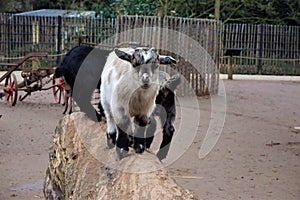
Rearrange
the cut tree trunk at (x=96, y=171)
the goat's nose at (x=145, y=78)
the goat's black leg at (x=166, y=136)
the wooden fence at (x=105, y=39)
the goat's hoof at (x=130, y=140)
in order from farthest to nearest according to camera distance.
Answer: the wooden fence at (x=105, y=39)
the goat's black leg at (x=166, y=136)
the goat's hoof at (x=130, y=140)
the goat's nose at (x=145, y=78)
the cut tree trunk at (x=96, y=171)

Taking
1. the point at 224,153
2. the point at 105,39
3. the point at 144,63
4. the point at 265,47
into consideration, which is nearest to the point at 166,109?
the point at 144,63

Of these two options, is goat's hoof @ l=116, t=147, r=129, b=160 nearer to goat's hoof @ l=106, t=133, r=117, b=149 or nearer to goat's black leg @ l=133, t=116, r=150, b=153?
goat's black leg @ l=133, t=116, r=150, b=153

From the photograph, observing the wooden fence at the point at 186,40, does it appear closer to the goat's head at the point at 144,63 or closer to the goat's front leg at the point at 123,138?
the goat's front leg at the point at 123,138

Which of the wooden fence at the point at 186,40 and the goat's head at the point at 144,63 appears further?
the wooden fence at the point at 186,40

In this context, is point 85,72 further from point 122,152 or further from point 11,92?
point 11,92

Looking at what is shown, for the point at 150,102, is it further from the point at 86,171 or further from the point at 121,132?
the point at 86,171

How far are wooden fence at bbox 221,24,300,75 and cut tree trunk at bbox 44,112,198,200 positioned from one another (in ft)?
58.2

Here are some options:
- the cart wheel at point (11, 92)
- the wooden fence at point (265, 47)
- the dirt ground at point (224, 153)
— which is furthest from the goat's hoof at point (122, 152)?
the wooden fence at point (265, 47)

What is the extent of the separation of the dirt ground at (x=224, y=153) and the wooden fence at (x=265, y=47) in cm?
845

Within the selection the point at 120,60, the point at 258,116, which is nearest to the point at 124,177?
the point at 120,60

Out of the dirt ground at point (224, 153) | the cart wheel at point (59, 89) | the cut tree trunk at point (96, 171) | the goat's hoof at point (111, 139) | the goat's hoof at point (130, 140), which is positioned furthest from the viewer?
the cart wheel at point (59, 89)

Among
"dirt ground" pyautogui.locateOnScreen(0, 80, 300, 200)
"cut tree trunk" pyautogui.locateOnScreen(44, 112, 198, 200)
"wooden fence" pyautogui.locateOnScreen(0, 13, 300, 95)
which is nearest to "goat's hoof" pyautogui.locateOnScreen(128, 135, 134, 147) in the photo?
"cut tree trunk" pyautogui.locateOnScreen(44, 112, 198, 200)

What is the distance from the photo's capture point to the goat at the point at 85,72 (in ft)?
17.7

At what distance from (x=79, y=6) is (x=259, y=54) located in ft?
28.8
